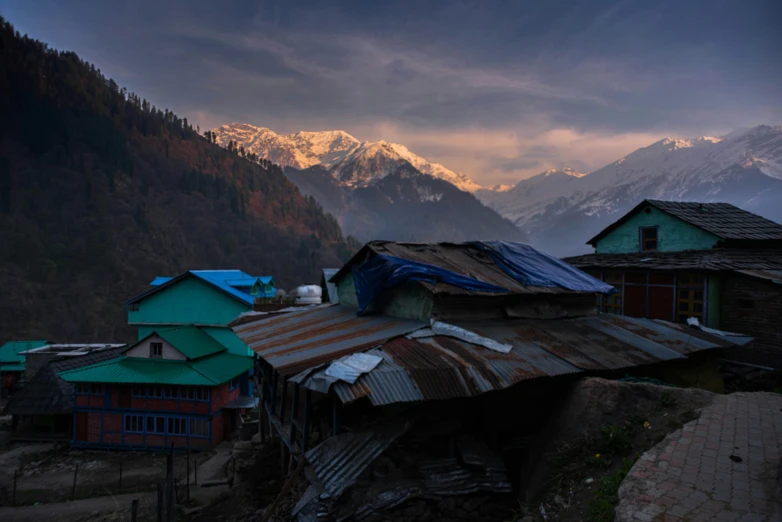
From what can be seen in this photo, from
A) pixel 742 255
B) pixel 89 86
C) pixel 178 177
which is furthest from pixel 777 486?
pixel 89 86

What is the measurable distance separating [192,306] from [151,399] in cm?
846

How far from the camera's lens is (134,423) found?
27.2 meters

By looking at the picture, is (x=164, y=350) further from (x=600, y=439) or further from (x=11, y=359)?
(x=600, y=439)

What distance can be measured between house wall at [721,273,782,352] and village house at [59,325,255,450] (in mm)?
23723

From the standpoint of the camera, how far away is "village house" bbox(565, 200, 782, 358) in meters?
16.2

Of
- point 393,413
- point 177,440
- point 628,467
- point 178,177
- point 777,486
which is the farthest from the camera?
point 178,177

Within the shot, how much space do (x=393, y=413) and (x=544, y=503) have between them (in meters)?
3.32

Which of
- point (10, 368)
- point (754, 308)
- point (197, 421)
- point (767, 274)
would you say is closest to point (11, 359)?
point (10, 368)

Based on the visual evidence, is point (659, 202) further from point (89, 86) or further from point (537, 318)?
point (89, 86)

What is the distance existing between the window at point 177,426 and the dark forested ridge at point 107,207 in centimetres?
5376

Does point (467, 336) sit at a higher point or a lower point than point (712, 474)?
higher

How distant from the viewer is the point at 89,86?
4906 inches

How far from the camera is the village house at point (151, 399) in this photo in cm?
2655

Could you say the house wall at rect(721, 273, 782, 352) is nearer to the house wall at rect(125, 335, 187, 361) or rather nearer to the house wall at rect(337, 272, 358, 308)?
the house wall at rect(337, 272, 358, 308)
